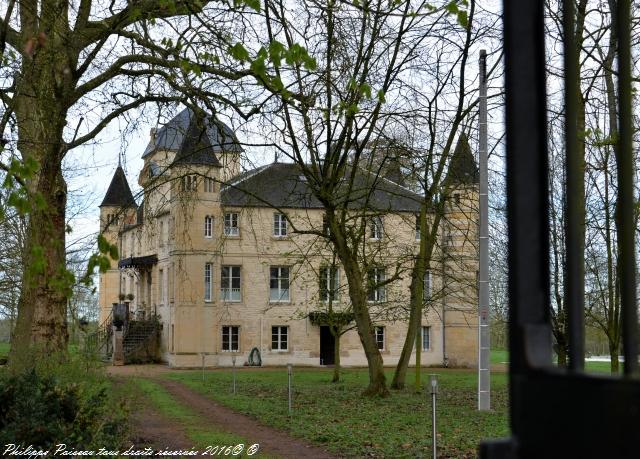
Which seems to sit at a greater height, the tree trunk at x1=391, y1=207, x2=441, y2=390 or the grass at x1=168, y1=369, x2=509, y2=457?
the tree trunk at x1=391, y1=207, x2=441, y2=390

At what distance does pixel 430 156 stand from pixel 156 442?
38.4 feet

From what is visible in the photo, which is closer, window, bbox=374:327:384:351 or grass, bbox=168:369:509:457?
grass, bbox=168:369:509:457

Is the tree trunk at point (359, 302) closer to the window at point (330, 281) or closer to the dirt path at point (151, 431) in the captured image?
the window at point (330, 281)

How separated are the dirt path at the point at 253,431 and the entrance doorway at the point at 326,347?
26540 mm

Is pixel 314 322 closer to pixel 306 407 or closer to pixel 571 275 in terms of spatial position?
pixel 306 407

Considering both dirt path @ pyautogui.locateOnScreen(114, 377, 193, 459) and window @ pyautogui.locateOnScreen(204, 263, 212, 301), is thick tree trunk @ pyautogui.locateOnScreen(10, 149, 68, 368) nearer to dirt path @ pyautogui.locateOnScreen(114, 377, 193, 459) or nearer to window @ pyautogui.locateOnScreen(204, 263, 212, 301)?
dirt path @ pyautogui.locateOnScreen(114, 377, 193, 459)

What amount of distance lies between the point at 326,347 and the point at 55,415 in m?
43.9

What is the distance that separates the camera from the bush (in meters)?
7.94

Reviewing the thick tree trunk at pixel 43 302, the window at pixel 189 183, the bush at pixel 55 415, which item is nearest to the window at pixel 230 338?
the window at pixel 189 183

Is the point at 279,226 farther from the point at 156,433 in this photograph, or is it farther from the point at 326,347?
the point at 156,433

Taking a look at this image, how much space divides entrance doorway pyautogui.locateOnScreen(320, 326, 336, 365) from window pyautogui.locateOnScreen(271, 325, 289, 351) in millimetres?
2328

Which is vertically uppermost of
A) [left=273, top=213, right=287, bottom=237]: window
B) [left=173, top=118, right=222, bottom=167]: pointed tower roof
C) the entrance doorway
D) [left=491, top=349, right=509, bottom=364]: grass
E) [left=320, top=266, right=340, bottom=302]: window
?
[left=273, top=213, right=287, bottom=237]: window

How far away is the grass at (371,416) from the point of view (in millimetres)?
14023

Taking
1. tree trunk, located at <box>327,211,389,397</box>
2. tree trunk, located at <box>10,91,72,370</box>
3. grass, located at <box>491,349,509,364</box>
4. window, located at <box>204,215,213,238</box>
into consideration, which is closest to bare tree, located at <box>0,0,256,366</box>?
tree trunk, located at <box>10,91,72,370</box>
